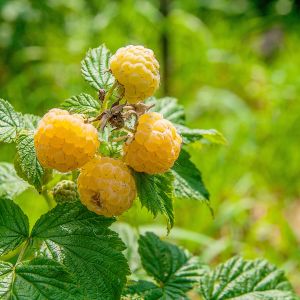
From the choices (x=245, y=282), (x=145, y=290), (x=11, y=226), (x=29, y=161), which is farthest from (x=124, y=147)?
(x=245, y=282)

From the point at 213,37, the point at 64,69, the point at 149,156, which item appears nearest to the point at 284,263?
the point at 149,156

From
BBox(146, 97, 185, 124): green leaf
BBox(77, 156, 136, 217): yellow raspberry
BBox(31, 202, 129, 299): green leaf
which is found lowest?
BBox(31, 202, 129, 299): green leaf

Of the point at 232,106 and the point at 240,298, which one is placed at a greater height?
the point at 232,106

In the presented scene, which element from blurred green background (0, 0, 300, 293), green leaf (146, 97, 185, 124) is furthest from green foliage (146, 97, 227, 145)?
blurred green background (0, 0, 300, 293)

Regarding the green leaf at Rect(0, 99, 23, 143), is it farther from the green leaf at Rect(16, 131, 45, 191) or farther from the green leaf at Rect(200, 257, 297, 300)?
the green leaf at Rect(200, 257, 297, 300)

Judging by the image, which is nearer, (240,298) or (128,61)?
(128,61)

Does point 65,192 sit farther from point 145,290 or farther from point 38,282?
point 145,290

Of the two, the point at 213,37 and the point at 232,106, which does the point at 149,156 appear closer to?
the point at 232,106
